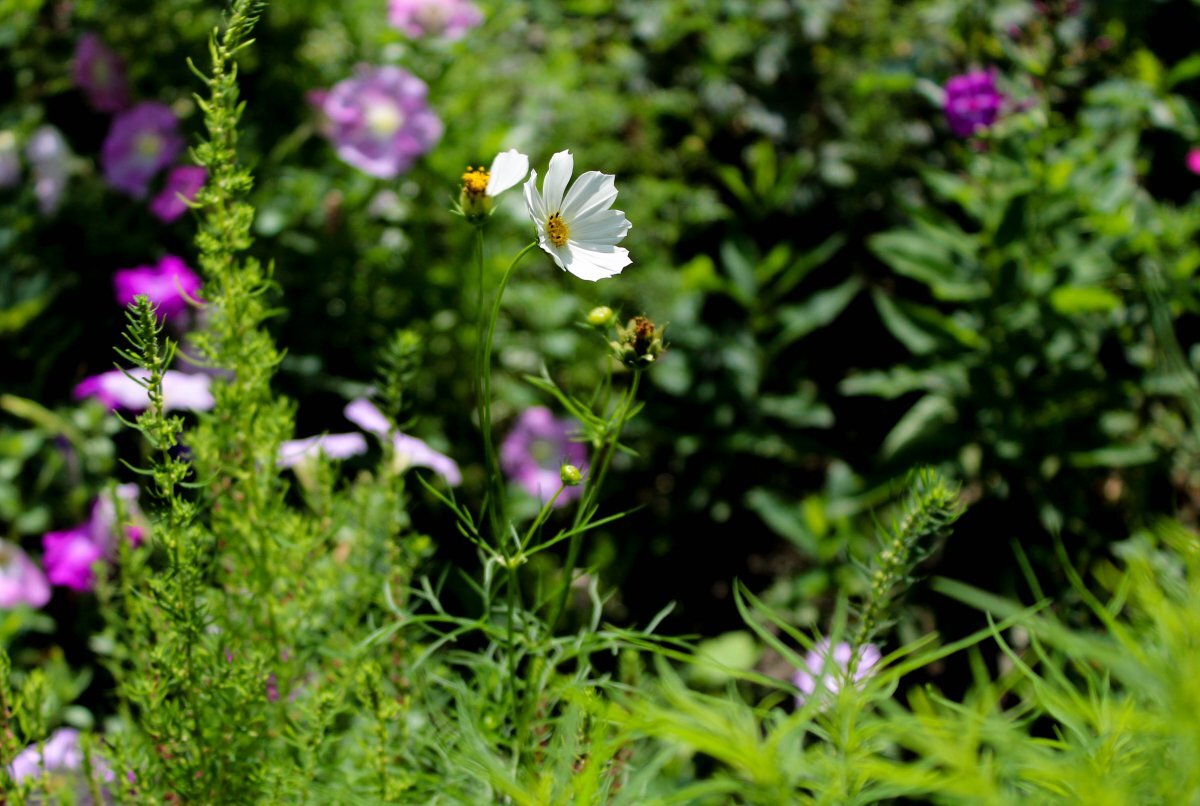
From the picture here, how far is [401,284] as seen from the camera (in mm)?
1813

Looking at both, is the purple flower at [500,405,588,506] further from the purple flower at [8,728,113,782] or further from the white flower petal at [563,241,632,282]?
the white flower petal at [563,241,632,282]

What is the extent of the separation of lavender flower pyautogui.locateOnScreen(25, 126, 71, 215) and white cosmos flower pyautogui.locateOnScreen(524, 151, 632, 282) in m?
1.33

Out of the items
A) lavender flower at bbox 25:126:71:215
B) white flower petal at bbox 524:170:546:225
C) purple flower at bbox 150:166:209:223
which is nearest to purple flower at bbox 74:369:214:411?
purple flower at bbox 150:166:209:223

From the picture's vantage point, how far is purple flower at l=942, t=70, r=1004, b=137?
5.09 feet

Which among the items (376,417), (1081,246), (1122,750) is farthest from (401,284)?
(1122,750)

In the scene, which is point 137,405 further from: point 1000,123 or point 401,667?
point 1000,123

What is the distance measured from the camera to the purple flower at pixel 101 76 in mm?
1791

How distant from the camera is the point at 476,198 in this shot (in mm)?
646

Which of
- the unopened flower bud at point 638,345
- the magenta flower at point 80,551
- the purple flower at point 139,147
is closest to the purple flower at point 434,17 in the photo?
the purple flower at point 139,147

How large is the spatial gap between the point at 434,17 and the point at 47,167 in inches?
25.9

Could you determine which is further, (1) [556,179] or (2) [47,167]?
(2) [47,167]

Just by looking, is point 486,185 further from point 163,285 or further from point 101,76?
point 101,76

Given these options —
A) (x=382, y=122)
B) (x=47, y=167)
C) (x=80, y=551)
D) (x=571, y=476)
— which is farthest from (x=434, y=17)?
(x=571, y=476)

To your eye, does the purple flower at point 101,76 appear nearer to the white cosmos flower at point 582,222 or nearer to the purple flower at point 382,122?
the purple flower at point 382,122
